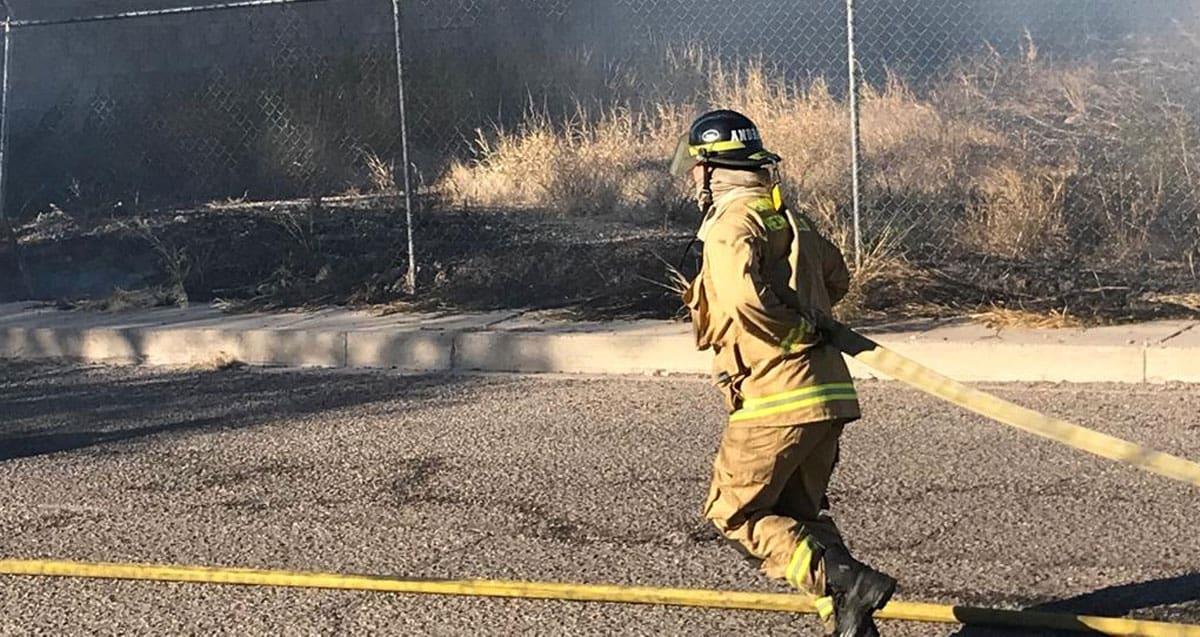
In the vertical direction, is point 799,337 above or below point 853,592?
above

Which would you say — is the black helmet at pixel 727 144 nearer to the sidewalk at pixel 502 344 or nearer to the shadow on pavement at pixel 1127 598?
the shadow on pavement at pixel 1127 598

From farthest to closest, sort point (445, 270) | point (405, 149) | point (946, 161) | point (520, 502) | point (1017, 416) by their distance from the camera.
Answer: point (946, 161) → point (445, 270) → point (405, 149) → point (520, 502) → point (1017, 416)

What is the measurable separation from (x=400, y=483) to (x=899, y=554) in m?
2.25

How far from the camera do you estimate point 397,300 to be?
11188mm

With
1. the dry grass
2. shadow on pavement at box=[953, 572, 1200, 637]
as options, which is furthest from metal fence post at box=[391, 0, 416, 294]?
shadow on pavement at box=[953, 572, 1200, 637]

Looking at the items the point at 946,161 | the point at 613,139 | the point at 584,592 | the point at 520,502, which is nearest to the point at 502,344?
the point at 520,502

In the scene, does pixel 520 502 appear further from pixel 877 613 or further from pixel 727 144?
pixel 727 144

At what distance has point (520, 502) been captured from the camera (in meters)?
6.52

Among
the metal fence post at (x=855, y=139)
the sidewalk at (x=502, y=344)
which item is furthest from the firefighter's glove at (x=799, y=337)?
the metal fence post at (x=855, y=139)

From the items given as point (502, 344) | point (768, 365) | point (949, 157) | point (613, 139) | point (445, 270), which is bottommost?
point (502, 344)

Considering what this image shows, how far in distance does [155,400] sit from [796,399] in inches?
223

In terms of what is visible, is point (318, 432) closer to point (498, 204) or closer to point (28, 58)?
point (498, 204)

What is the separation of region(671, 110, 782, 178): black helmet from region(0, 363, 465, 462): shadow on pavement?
4424 mm

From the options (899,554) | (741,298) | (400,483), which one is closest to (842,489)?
(899,554)
